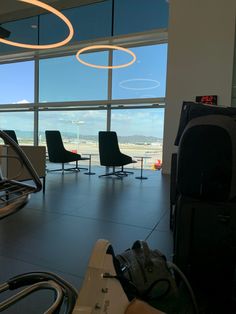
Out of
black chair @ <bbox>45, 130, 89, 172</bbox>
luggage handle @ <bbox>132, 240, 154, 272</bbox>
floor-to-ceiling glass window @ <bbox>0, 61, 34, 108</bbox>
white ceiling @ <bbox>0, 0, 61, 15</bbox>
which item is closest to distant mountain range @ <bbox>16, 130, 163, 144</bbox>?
floor-to-ceiling glass window @ <bbox>0, 61, 34, 108</bbox>

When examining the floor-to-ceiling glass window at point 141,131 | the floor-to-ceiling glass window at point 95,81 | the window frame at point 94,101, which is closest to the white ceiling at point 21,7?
the floor-to-ceiling glass window at point 95,81

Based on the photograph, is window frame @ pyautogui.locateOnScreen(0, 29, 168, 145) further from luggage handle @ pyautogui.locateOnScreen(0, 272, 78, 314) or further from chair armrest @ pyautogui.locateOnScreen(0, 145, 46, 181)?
luggage handle @ pyautogui.locateOnScreen(0, 272, 78, 314)

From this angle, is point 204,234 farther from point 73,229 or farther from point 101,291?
point 73,229

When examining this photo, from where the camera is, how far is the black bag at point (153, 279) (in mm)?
1169

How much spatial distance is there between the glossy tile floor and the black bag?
1.46ft

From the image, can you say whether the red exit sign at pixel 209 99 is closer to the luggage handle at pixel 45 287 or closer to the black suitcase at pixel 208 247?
the black suitcase at pixel 208 247

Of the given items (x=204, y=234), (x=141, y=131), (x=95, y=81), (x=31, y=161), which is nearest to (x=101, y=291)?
(x=204, y=234)

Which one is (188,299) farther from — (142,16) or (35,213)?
(142,16)

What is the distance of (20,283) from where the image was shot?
1.02 m

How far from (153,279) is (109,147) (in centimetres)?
477

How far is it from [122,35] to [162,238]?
6617 mm

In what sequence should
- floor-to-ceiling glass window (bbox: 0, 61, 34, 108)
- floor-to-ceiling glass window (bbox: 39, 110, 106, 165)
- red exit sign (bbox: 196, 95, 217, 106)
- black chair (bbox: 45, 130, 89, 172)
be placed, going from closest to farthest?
red exit sign (bbox: 196, 95, 217, 106), black chair (bbox: 45, 130, 89, 172), floor-to-ceiling glass window (bbox: 39, 110, 106, 165), floor-to-ceiling glass window (bbox: 0, 61, 34, 108)

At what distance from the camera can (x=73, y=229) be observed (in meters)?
2.44

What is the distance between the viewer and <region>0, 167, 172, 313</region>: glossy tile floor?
1.70 meters
